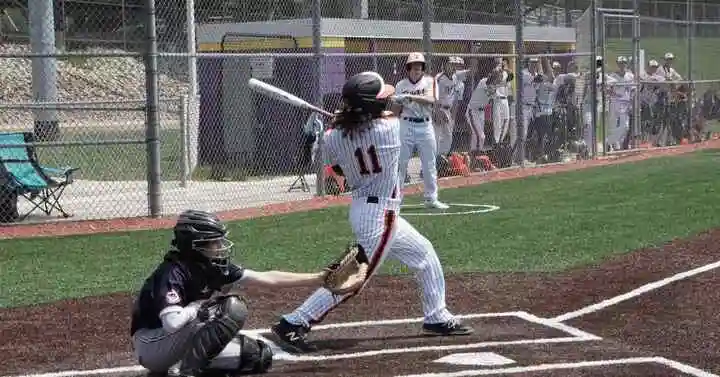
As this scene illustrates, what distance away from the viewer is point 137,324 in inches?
216

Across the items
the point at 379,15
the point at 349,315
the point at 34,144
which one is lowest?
the point at 349,315

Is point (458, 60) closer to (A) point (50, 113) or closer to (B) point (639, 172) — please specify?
(B) point (639, 172)

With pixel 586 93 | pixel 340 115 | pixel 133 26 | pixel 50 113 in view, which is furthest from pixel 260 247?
pixel 133 26

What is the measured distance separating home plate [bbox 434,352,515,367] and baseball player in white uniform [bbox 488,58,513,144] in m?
13.3

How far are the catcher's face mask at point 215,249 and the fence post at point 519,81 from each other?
14.1 m

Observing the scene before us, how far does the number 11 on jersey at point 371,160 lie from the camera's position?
6254 mm

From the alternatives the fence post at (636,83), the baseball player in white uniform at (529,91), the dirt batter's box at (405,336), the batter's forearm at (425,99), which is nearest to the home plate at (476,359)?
the dirt batter's box at (405,336)

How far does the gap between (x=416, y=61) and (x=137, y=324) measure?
27.0 feet

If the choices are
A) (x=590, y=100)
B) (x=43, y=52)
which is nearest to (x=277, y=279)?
(x=43, y=52)

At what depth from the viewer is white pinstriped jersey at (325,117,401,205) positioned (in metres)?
6.25

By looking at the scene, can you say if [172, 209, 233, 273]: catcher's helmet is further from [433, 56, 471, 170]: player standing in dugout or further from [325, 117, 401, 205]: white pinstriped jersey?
[433, 56, 471, 170]: player standing in dugout

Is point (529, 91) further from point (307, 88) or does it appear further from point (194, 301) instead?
point (194, 301)

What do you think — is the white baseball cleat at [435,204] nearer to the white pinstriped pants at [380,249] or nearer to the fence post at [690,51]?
the white pinstriped pants at [380,249]

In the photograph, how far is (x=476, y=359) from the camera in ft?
19.7
